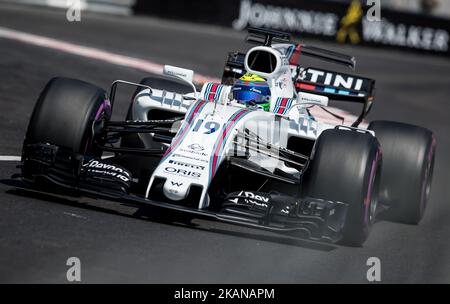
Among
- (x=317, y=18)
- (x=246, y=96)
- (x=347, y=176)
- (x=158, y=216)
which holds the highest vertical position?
(x=317, y=18)

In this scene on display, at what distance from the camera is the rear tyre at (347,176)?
8648mm

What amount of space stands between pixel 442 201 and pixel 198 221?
3.96 meters

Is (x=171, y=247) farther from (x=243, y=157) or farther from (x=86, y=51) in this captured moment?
(x=86, y=51)

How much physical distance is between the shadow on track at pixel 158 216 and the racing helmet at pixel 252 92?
1.50m

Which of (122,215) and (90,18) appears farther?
(90,18)

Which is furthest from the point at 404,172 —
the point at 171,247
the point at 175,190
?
the point at 171,247

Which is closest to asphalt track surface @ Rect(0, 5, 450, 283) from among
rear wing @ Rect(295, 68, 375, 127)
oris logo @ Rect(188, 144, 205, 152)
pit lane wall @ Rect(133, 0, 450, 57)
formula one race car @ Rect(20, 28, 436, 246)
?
formula one race car @ Rect(20, 28, 436, 246)

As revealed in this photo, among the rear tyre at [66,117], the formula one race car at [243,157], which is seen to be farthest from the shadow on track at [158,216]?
the rear tyre at [66,117]

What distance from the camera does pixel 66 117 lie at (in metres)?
9.15

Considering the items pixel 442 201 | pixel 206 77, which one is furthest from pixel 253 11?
pixel 442 201

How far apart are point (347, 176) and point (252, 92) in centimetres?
174

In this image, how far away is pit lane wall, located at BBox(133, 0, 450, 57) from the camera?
1172 inches

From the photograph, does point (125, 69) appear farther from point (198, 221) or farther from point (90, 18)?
point (198, 221)
